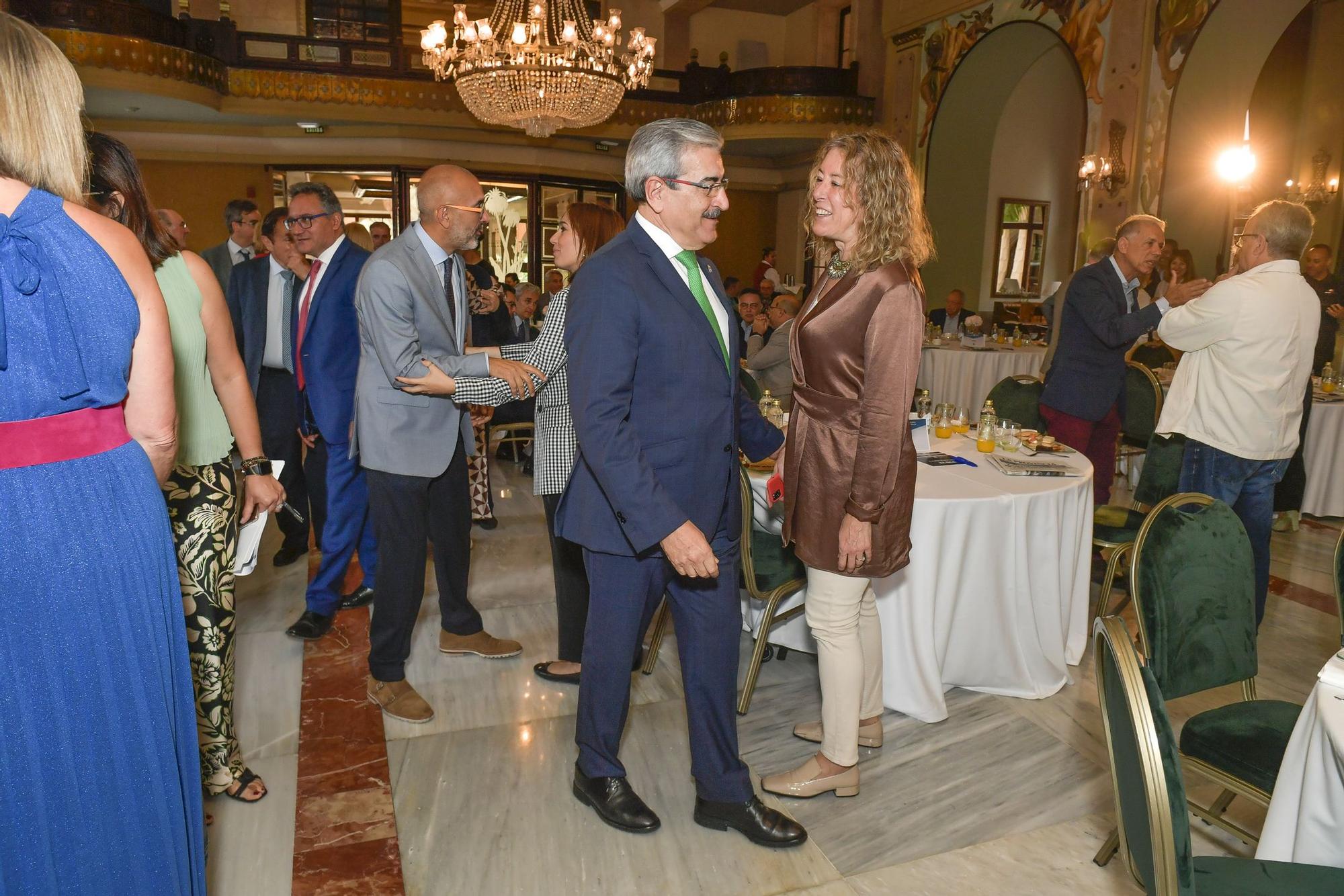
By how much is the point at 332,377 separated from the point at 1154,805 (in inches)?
123

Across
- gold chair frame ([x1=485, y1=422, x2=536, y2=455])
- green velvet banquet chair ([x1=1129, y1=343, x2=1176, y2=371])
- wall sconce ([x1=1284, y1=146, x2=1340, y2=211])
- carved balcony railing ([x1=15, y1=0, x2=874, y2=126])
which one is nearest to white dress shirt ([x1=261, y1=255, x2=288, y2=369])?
gold chair frame ([x1=485, y1=422, x2=536, y2=455])

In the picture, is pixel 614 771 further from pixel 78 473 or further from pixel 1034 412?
pixel 1034 412

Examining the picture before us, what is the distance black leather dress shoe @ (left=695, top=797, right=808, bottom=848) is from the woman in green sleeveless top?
123 cm

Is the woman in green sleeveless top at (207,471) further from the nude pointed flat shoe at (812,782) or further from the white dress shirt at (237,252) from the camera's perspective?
the white dress shirt at (237,252)

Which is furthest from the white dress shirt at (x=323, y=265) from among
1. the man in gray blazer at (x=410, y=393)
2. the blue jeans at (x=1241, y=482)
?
the blue jeans at (x=1241, y=482)

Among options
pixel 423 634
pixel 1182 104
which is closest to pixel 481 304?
pixel 423 634

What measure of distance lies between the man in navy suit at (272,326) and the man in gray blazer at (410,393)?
128 centimetres

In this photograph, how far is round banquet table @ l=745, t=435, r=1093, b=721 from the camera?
2.75m

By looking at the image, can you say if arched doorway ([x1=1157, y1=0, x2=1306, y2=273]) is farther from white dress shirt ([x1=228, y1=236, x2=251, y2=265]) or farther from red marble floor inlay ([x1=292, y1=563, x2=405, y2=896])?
red marble floor inlay ([x1=292, y1=563, x2=405, y2=896])

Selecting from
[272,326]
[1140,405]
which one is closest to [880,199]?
[272,326]

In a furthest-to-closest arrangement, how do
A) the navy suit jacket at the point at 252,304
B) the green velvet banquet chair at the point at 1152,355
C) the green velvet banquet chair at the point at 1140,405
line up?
the green velvet banquet chair at the point at 1152,355 → the green velvet banquet chair at the point at 1140,405 → the navy suit jacket at the point at 252,304

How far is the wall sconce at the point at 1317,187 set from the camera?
8789 mm

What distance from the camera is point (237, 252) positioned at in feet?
Answer: 16.3

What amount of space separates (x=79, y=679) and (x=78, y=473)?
305 millimetres
